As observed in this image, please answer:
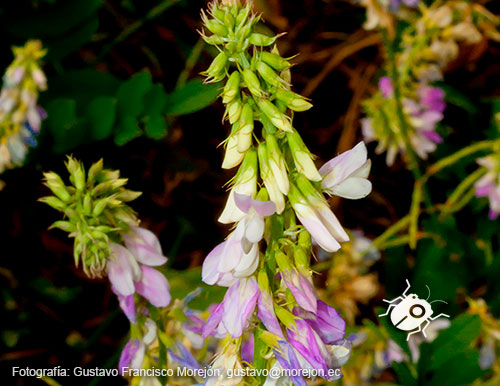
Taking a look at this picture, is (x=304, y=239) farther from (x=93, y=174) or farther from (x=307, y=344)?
(x=93, y=174)

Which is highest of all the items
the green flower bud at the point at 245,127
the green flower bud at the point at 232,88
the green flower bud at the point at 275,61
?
the green flower bud at the point at 275,61

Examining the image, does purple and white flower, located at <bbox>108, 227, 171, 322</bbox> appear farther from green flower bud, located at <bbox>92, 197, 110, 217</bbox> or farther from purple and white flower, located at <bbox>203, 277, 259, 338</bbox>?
purple and white flower, located at <bbox>203, 277, 259, 338</bbox>

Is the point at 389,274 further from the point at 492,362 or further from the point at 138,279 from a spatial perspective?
the point at 138,279

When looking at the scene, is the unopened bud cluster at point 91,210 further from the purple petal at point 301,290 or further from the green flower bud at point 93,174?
the purple petal at point 301,290

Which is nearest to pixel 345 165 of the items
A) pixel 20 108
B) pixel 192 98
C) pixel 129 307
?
pixel 129 307

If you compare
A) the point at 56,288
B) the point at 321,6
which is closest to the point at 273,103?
the point at 56,288

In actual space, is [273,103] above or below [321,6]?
above

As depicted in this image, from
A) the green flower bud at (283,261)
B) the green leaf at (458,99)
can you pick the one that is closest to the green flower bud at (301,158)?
the green flower bud at (283,261)
